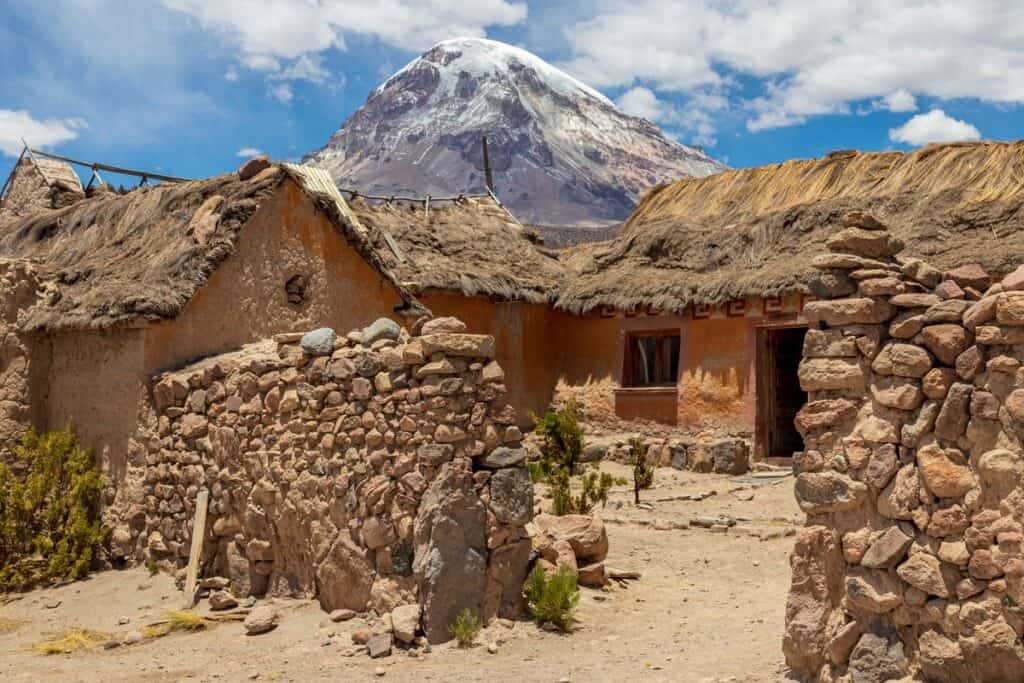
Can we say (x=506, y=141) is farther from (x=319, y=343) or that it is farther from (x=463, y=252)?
(x=319, y=343)

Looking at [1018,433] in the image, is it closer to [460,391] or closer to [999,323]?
[999,323]

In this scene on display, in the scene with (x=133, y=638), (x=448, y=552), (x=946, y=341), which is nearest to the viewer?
(x=946, y=341)

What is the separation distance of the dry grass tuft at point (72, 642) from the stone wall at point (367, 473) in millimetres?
919

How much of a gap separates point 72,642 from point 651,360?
1034 centimetres

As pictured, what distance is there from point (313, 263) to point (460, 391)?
359 centimetres

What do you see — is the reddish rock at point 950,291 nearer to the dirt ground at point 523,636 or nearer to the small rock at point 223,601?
the dirt ground at point 523,636

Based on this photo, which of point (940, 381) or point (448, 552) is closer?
point (940, 381)

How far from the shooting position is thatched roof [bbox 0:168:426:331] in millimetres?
8336

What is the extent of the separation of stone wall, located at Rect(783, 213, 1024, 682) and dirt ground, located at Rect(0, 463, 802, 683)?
657 millimetres

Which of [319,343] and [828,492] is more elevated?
[319,343]

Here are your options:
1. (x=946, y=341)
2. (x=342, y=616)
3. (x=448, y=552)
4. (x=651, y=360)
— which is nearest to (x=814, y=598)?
(x=946, y=341)

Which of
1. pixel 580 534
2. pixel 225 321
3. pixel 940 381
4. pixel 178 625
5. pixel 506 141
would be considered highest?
pixel 506 141

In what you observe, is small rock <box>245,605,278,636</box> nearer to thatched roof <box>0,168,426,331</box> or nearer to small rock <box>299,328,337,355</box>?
small rock <box>299,328,337,355</box>

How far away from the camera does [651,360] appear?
51.5ft
